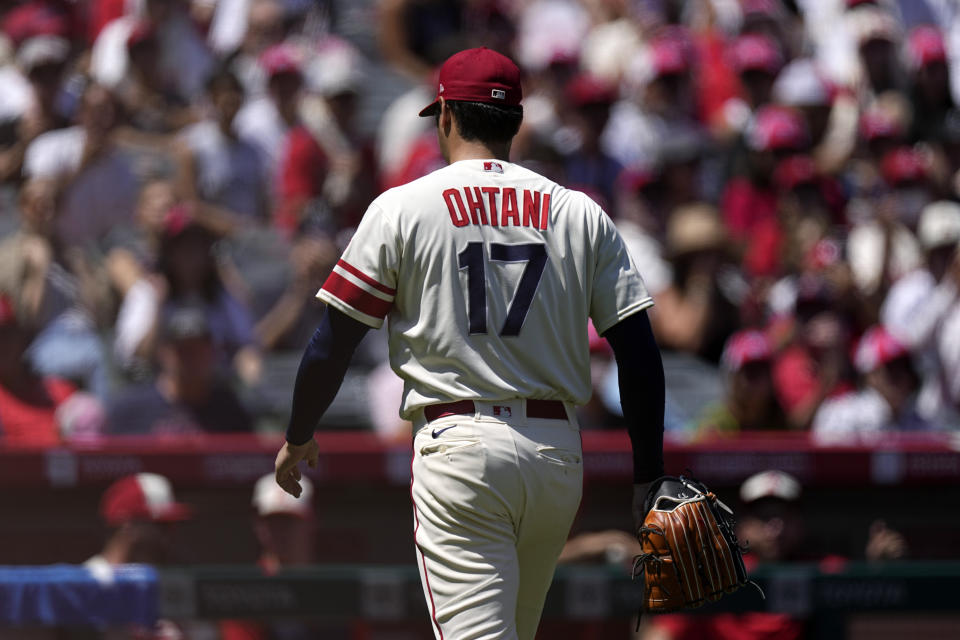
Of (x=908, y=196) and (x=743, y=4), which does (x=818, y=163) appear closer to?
(x=908, y=196)

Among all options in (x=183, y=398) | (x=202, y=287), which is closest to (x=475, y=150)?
(x=183, y=398)

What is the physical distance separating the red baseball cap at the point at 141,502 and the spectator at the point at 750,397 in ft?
7.27

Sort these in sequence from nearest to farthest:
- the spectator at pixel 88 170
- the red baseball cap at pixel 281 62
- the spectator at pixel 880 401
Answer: the spectator at pixel 880 401 → the spectator at pixel 88 170 → the red baseball cap at pixel 281 62

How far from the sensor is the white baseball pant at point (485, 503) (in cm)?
304

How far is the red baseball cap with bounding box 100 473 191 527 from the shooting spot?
194 inches

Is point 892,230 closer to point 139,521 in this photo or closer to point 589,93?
point 589,93

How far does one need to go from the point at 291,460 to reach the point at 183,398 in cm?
286

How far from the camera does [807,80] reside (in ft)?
29.6

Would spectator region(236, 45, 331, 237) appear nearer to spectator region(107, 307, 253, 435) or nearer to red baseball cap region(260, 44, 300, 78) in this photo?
red baseball cap region(260, 44, 300, 78)

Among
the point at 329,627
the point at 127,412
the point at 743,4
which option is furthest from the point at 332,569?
the point at 743,4

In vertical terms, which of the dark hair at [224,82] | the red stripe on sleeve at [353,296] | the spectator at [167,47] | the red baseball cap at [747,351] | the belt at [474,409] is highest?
the spectator at [167,47]

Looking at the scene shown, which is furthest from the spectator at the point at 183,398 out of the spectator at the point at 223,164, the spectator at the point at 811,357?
the spectator at the point at 811,357

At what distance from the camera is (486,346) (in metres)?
3.11

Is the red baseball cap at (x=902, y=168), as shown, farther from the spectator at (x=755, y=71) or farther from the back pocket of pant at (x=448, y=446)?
the back pocket of pant at (x=448, y=446)
